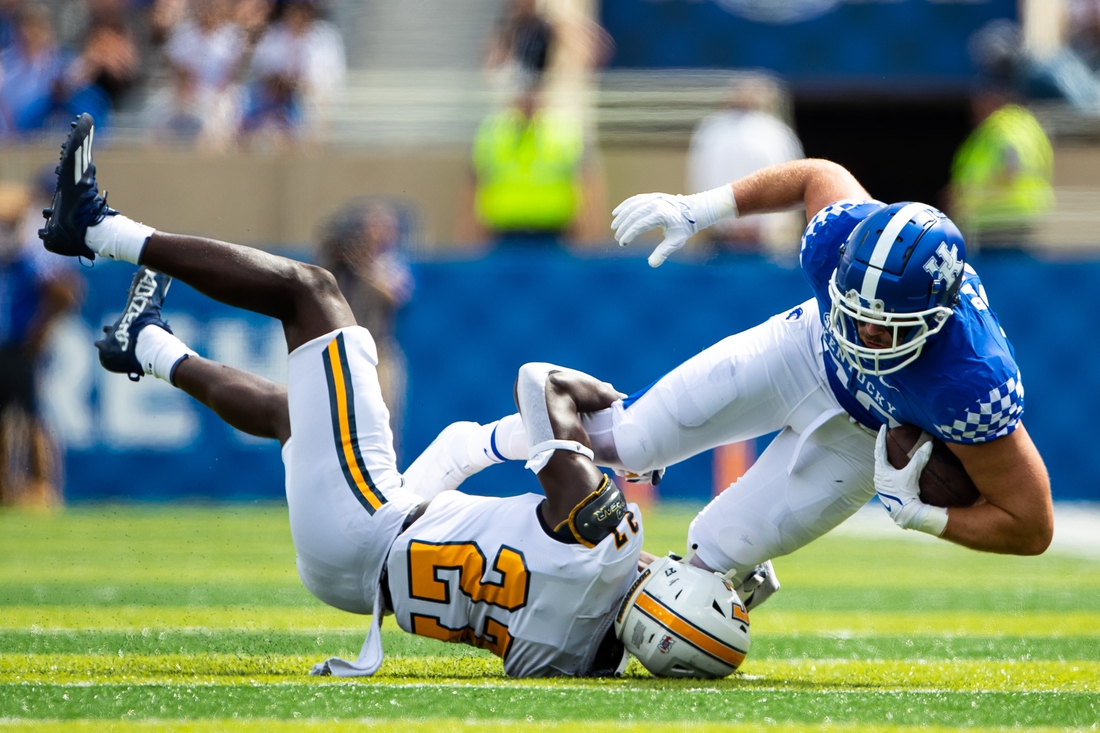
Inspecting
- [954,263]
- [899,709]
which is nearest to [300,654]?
[899,709]

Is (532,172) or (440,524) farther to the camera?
(532,172)

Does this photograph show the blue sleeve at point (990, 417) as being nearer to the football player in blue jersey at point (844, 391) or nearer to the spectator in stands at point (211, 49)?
the football player in blue jersey at point (844, 391)

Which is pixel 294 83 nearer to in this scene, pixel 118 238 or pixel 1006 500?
pixel 118 238

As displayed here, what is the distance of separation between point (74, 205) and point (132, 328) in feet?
1.89

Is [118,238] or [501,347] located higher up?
[118,238]

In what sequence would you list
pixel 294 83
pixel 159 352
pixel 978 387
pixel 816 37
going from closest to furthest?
pixel 978 387 → pixel 159 352 → pixel 294 83 → pixel 816 37

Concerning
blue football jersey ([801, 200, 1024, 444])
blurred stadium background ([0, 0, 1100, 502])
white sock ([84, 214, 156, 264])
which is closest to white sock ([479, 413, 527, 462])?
blue football jersey ([801, 200, 1024, 444])

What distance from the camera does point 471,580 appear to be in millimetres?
3625

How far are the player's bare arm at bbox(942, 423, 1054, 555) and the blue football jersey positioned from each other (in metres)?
0.06

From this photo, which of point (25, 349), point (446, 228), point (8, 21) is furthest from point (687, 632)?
point (8, 21)

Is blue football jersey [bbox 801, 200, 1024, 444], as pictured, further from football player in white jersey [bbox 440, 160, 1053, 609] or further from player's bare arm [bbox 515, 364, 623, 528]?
player's bare arm [bbox 515, 364, 623, 528]

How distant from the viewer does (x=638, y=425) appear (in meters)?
4.01

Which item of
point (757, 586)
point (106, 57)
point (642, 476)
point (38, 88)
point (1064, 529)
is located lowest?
Result: point (1064, 529)

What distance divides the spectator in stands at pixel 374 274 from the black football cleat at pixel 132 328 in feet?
10.8
